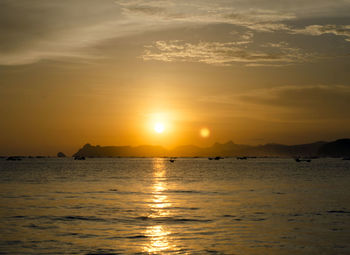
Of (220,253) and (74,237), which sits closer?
(220,253)

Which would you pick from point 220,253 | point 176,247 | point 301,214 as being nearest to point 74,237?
point 176,247

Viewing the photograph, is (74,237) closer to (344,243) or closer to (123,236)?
(123,236)

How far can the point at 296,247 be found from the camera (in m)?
33.7

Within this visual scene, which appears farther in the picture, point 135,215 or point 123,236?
point 135,215

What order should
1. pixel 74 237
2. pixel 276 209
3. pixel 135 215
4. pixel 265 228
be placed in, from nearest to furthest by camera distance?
pixel 74 237, pixel 265 228, pixel 135 215, pixel 276 209

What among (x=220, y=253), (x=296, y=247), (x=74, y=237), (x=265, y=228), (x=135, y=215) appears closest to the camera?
(x=220, y=253)

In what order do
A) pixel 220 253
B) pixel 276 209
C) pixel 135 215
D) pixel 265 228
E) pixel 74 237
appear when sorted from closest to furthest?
pixel 220 253 → pixel 74 237 → pixel 265 228 → pixel 135 215 → pixel 276 209

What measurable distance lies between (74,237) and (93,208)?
19.8 metres

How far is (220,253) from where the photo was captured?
103 ft

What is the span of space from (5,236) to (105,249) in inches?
Result: 408

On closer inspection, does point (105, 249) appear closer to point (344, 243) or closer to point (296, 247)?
point (296, 247)

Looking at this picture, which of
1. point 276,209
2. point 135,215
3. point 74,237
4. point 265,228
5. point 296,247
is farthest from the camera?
point 276,209

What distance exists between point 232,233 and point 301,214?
15671 millimetres

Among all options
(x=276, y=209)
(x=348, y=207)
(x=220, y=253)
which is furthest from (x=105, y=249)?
(x=348, y=207)
